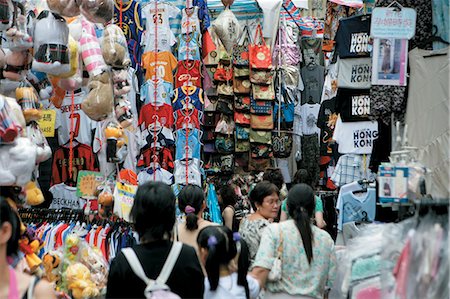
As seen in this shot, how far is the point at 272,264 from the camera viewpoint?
4.79 metres

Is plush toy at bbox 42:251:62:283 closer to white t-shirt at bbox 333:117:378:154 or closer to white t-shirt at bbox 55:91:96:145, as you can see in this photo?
white t-shirt at bbox 55:91:96:145

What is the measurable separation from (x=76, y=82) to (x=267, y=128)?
259 inches

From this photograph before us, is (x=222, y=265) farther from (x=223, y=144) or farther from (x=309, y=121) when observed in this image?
(x=309, y=121)

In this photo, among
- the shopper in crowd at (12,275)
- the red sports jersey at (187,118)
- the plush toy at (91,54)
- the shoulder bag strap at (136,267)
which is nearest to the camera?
the shopper in crowd at (12,275)

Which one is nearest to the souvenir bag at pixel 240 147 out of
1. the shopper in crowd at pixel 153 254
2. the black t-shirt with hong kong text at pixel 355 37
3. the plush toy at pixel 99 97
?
the black t-shirt with hong kong text at pixel 355 37

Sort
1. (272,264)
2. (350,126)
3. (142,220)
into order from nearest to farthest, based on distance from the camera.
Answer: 1. (142,220)
2. (272,264)
3. (350,126)

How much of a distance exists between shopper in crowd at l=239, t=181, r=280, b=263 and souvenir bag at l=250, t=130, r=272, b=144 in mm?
A: 5929

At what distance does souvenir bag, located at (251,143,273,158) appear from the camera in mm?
11953

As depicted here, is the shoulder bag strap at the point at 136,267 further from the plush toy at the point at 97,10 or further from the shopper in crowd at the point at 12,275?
the plush toy at the point at 97,10

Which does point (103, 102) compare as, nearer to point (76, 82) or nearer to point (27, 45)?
point (76, 82)

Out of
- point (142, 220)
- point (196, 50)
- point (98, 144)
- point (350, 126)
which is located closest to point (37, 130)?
point (142, 220)

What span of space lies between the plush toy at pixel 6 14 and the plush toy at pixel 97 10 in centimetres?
78

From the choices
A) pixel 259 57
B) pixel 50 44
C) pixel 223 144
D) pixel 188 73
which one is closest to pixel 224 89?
pixel 259 57

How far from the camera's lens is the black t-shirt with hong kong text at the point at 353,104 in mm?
7535
